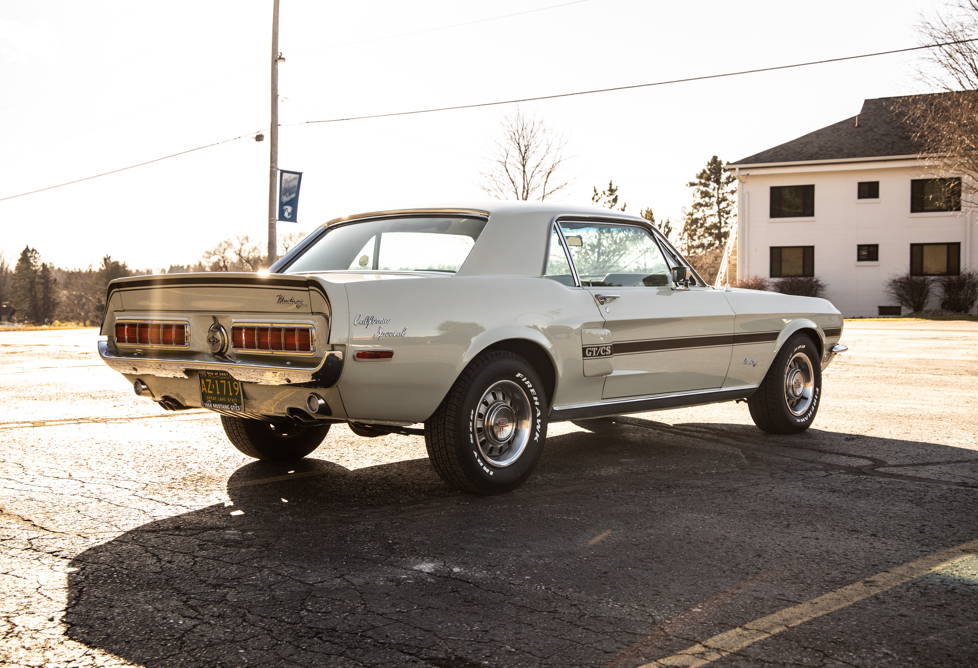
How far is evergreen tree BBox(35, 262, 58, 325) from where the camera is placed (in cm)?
11475

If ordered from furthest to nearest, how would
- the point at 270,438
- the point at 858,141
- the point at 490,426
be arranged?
1. the point at 858,141
2. the point at 270,438
3. the point at 490,426

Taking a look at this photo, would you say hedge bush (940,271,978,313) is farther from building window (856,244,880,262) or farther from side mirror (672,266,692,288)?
side mirror (672,266,692,288)

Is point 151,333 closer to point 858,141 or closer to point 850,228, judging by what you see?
point 850,228

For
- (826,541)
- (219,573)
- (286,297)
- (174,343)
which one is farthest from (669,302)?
(219,573)

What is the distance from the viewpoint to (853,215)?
34.6 metres

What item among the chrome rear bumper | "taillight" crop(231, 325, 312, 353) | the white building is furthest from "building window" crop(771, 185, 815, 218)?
"taillight" crop(231, 325, 312, 353)

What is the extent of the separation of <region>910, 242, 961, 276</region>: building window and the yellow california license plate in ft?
110

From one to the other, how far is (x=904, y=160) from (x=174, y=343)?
33.8m

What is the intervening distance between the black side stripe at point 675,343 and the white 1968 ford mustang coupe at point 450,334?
0.01 m

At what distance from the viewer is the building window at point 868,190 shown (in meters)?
34.5

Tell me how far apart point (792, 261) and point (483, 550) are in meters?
33.8

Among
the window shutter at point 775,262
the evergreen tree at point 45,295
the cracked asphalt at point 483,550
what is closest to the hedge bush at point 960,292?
the window shutter at point 775,262

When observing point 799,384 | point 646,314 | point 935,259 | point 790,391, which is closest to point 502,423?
point 646,314

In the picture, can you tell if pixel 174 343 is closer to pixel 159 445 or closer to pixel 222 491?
pixel 222 491
